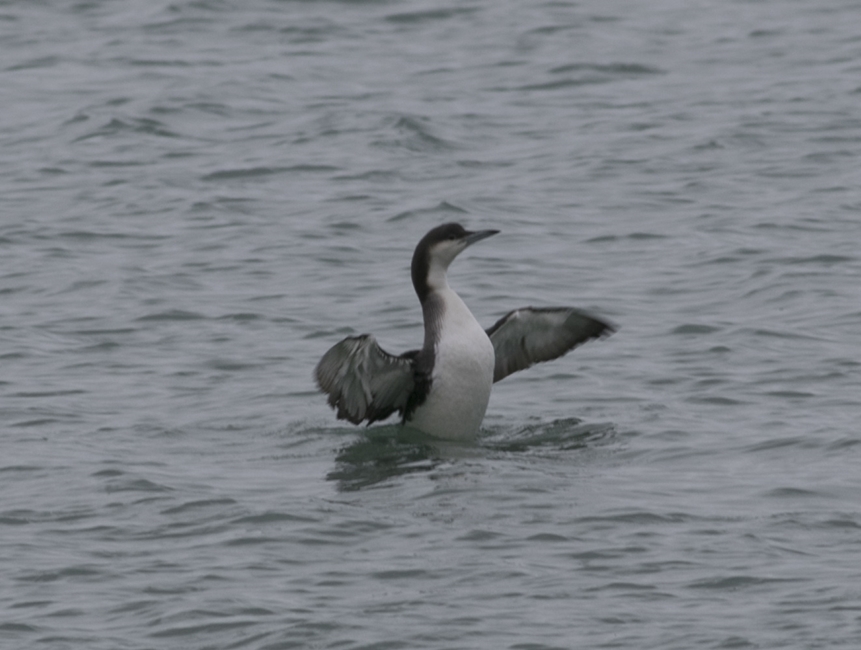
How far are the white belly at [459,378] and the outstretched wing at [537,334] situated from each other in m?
0.43

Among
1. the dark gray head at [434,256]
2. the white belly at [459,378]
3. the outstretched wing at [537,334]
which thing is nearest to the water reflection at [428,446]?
the white belly at [459,378]

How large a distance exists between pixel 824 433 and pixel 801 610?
120 inches

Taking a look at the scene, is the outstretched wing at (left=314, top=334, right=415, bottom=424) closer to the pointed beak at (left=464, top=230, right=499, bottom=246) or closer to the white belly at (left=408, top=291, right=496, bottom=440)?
the white belly at (left=408, top=291, right=496, bottom=440)

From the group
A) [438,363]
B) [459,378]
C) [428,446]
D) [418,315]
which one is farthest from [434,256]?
[418,315]

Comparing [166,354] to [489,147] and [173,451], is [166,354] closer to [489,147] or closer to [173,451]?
[173,451]

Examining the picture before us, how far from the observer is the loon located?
11.1 meters

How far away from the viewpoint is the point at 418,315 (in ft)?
46.8

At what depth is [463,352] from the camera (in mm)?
11195

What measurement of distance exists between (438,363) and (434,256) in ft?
2.49

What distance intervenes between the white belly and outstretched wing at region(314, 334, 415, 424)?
0.65 ft

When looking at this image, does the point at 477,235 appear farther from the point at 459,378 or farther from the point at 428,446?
the point at 428,446

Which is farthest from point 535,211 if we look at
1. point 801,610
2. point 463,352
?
point 801,610

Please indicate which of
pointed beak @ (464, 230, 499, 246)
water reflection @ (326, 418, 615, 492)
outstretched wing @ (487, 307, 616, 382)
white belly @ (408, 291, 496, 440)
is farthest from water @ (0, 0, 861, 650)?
pointed beak @ (464, 230, 499, 246)

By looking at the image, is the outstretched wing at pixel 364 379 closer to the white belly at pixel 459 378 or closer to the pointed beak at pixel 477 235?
the white belly at pixel 459 378
